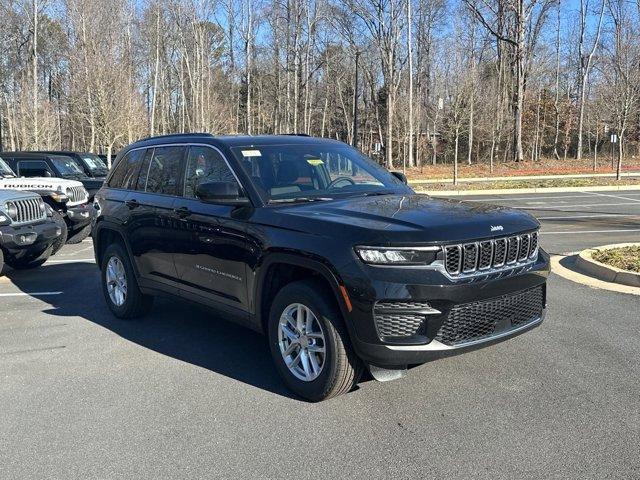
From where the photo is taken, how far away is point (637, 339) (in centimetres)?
535

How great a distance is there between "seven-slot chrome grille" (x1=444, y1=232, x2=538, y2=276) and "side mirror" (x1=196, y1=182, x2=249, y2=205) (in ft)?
5.46

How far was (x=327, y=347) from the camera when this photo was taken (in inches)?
157

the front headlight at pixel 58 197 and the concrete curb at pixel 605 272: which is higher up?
the front headlight at pixel 58 197

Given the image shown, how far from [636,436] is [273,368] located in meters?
2.62

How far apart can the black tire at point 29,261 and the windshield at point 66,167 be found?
241 inches

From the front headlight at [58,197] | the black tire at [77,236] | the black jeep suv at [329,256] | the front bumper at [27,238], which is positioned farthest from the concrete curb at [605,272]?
the black tire at [77,236]

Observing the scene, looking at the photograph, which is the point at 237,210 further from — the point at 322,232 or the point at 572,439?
the point at 572,439

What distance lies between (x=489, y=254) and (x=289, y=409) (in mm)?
1705

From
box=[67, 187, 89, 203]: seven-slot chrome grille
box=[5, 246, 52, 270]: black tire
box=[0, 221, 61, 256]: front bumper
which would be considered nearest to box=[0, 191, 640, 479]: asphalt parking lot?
box=[0, 221, 61, 256]: front bumper

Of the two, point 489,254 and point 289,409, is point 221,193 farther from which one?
point 489,254

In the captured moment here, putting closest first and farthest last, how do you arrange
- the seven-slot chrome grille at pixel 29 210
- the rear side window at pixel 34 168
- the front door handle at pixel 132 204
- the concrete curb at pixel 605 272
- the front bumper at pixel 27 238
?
1. the front door handle at pixel 132 204
2. the concrete curb at pixel 605 272
3. the front bumper at pixel 27 238
4. the seven-slot chrome grille at pixel 29 210
5. the rear side window at pixel 34 168

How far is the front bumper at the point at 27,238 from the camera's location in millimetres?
8266

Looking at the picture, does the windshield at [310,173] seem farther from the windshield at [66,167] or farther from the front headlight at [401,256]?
the windshield at [66,167]

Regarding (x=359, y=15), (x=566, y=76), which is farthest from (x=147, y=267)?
(x=566, y=76)
